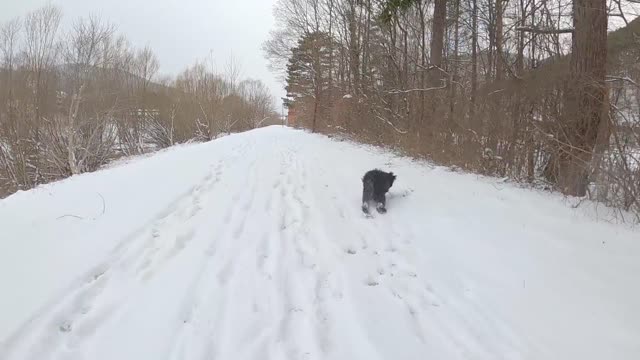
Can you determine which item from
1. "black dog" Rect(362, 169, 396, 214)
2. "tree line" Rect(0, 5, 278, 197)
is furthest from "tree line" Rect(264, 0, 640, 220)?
"tree line" Rect(0, 5, 278, 197)

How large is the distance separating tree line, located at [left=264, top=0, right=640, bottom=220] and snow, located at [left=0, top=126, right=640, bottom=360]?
68cm

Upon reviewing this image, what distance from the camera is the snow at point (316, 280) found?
7.45 feet

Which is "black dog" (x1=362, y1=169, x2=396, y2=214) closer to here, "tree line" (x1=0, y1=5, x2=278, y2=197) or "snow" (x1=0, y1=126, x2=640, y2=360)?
"snow" (x1=0, y1=126, x2=640, y2=360)

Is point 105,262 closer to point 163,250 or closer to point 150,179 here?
point 163,250

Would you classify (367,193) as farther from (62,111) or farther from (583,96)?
(62,111)

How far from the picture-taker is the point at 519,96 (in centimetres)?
601

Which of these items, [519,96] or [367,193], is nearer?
[367,193]

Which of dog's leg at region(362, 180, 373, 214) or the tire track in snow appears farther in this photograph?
dog's leg at region(362, 180, 373, 214)

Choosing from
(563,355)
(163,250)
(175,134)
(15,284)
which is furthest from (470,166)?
(175,134)

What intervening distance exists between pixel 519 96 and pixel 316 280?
5.14 meters

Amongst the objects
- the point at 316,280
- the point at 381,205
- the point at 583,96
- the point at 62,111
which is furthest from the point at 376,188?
the point at 62,111

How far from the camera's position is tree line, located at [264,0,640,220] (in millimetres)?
4047

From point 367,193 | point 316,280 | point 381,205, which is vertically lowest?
point 316,280

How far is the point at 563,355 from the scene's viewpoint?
7.07 feet
